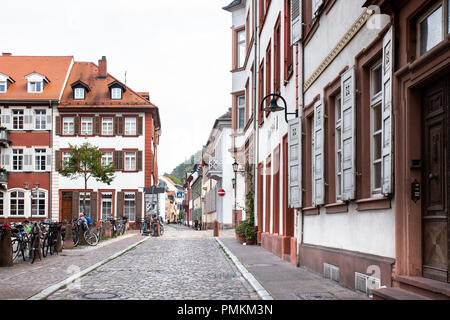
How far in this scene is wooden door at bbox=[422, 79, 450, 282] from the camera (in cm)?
654

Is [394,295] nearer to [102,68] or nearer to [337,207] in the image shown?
[337,207]

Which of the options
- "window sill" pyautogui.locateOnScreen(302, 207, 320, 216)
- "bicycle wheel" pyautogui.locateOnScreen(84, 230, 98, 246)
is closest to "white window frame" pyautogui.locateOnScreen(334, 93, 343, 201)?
"window sill" pyautogui.locateOnScreen(302, 207, 320, 216)

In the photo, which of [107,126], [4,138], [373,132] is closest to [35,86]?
[4,138]

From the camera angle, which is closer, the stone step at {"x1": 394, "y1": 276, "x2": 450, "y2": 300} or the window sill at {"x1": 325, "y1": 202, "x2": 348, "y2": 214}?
the stone step at {"x1": 394, "y1": 276, "x2": 450, "y2": 300}

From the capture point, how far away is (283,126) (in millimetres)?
17406

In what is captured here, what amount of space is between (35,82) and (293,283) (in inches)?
1698

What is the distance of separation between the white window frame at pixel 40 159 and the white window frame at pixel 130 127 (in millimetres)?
6327

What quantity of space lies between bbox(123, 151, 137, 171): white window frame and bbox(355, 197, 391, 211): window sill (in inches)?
1578

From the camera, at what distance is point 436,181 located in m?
6.78

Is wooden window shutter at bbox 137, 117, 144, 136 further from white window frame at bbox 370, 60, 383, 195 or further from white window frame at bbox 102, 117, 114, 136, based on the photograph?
white window frame at bbox 370, 60, 383, 195

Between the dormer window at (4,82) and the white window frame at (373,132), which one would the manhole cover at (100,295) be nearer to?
the white window frame at (373,132)

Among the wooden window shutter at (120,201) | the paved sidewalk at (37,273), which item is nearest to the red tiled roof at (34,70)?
the wooden window shutter at (120,201)
